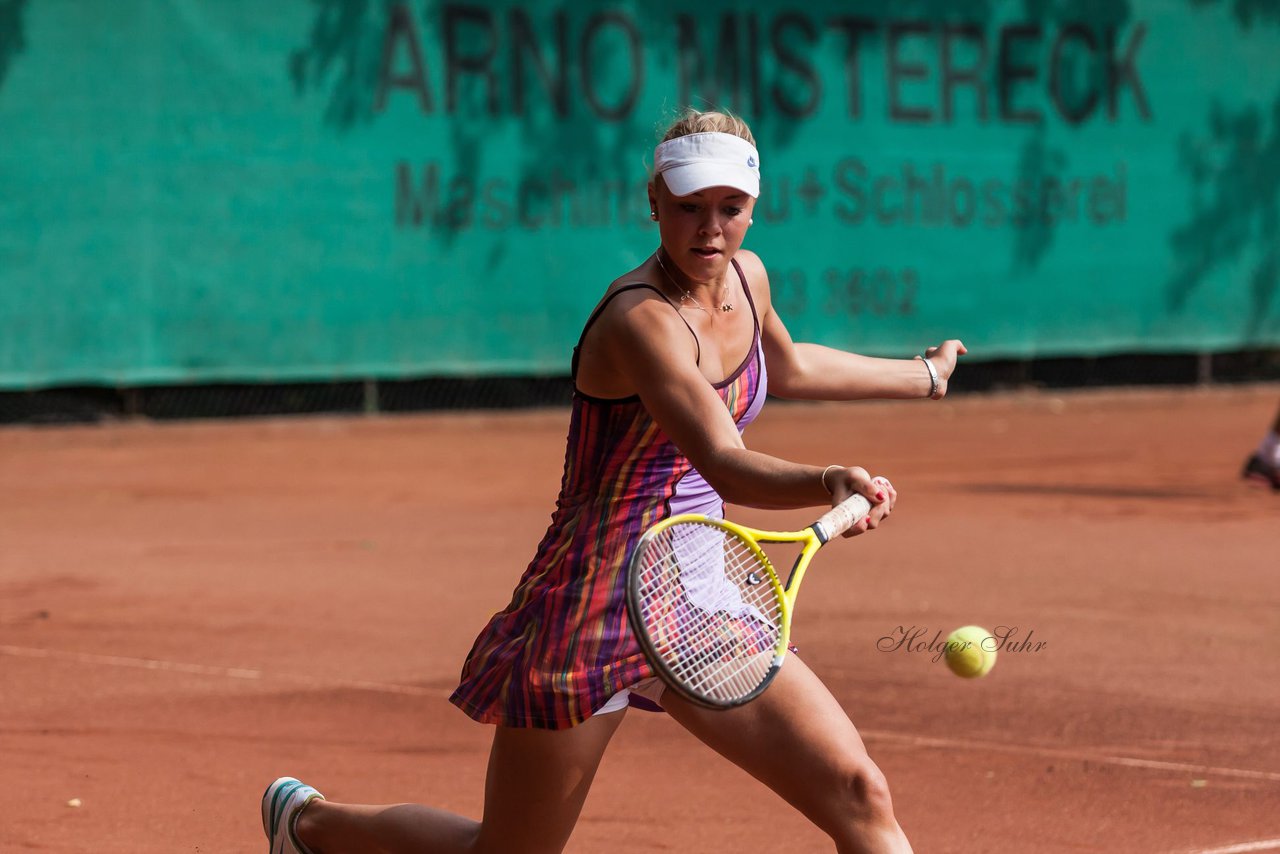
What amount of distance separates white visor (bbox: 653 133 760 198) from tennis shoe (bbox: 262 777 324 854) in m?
1.49

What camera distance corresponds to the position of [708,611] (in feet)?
9.70

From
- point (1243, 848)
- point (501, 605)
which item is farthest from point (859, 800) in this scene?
point (501, 605)

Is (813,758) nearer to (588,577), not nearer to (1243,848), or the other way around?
(588,577)

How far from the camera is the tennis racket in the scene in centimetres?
273

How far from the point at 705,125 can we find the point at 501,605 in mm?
4189

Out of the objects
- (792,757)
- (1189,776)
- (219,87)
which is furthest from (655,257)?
(219,87)

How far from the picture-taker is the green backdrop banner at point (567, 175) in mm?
11836

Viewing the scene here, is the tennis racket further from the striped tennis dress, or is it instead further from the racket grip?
the striped tennis dress

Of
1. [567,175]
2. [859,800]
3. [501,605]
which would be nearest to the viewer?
[859,800]

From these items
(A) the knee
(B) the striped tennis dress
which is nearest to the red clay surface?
(B) the striped tennis dress

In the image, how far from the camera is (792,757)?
9.68ft

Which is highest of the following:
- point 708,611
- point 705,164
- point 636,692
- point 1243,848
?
point 705,164

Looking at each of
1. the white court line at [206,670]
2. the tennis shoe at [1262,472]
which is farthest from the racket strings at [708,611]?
the tennis shoe at [1262,472]

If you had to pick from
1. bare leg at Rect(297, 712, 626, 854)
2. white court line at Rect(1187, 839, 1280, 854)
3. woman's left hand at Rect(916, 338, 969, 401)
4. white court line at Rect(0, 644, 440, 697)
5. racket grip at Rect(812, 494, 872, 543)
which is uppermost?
woman's left hand at Rect(916, 338, 969, 401)
